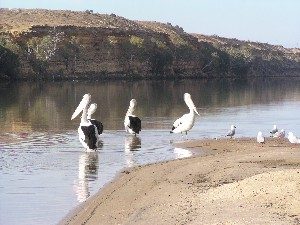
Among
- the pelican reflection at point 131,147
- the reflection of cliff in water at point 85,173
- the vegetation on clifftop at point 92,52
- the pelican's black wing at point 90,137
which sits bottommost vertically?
the reflection of cliff in water at point 85,173

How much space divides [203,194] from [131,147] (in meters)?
9.40

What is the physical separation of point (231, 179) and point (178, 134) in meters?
11.3

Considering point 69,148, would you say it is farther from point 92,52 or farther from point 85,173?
point 92,52

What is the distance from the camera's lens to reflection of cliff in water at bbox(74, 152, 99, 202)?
14203mm

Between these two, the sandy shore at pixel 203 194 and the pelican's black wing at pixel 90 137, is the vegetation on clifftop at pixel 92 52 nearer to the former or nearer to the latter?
the pelican's black wing at pixel 90 137

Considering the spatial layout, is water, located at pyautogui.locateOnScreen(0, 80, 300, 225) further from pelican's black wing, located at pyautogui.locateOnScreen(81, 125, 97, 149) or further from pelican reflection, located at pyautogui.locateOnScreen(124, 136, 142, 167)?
pelican's black wing, located at pyautogui.locateOnScreen(81, 125, 97, 149)

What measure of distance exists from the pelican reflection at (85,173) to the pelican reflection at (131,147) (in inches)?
30.7

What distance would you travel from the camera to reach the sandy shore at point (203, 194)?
405 inches

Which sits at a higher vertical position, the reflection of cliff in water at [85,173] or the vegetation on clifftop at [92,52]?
the vegetation on clifftop at [92,52]

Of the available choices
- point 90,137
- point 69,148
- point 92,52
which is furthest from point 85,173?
point 92,52

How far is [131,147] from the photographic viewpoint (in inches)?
845

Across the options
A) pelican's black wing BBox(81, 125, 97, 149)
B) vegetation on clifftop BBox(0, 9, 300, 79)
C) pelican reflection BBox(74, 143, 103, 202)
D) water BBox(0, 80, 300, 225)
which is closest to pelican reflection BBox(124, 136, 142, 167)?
water BBox(0, 80, 300, 225)

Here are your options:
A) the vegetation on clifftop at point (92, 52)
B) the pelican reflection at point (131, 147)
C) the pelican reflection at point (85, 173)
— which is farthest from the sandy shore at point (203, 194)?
the vegetation on clifftop at point (92, 52)

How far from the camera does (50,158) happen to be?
18844 mm
